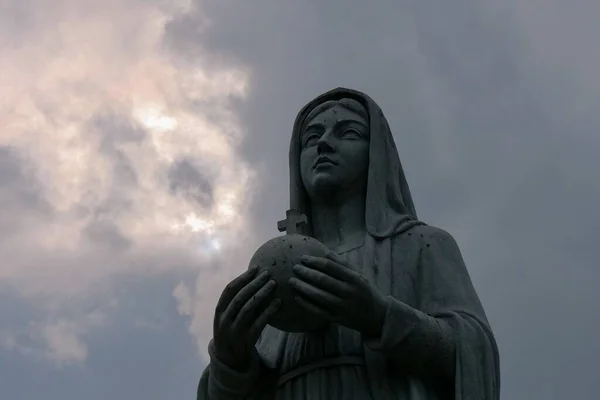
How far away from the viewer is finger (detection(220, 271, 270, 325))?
31.7 ft

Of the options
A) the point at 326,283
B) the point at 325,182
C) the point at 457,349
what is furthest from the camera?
the point at 325,182

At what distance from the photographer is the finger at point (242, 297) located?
9664 millimetres

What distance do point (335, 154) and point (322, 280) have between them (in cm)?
278

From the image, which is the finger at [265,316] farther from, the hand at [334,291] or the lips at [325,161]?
the lips at [325,161]

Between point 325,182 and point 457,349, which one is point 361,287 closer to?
point 457,349

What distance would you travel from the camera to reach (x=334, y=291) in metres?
9.55

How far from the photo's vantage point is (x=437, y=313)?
10.6m

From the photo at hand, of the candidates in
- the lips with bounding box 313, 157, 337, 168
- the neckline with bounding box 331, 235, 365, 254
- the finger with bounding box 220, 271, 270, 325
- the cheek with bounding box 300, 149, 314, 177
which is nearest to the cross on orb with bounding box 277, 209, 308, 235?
the neckline with bounding box 331, 235, 365, 254

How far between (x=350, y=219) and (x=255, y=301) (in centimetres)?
264

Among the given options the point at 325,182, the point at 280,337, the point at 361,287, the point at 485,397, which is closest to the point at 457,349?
the point at 485,397

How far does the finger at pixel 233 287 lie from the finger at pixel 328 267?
0.53 metres

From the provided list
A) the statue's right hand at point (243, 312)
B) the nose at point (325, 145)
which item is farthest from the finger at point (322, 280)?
the nose at point (325, 145)

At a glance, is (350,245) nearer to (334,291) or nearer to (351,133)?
(351,133)

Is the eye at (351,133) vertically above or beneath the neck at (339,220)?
above
